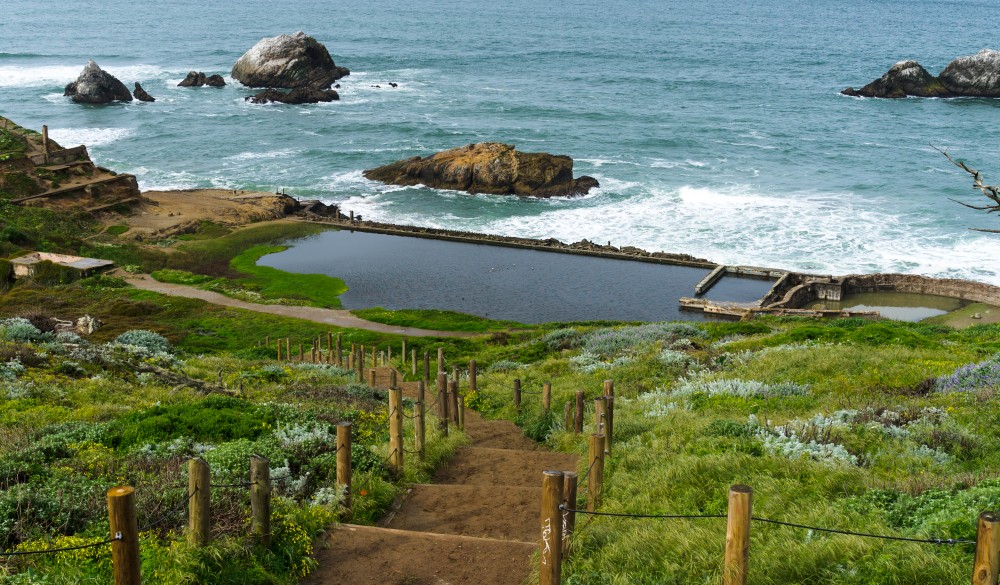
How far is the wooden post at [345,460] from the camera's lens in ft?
38.7

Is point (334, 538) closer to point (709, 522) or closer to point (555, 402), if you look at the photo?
point (709, 522)

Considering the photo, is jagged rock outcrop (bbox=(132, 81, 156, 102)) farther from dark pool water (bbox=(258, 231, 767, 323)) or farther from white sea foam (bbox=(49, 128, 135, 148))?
dark pool water (bbox=(258, 231, 767, 323))

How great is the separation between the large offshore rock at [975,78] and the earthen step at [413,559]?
448 ft

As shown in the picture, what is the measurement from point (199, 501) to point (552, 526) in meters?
3.63

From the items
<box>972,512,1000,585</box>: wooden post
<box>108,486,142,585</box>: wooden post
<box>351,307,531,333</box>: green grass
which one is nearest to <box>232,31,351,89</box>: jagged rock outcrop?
<box>351,307,531,333</box>: green grass

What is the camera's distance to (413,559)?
34.3 feet

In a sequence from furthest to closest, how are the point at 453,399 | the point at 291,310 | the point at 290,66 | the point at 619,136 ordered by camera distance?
1. the point at 290,66
2. the point at 619,136
3. the point at 291,310
4. the point at 453,399

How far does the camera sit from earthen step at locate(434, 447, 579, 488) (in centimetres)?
1476

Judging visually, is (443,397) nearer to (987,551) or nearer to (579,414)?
(579,414)

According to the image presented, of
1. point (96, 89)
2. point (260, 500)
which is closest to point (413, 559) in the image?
point (260, 500)

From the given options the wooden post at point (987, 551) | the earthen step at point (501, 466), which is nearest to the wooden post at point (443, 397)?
the earthen step at point (501, 466)

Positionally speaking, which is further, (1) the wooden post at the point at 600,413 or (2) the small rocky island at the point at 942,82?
(2) the small rocky island at the point at 942,82

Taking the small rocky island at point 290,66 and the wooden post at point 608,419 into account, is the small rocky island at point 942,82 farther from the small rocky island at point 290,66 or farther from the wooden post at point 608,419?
the wooden post at point 608,419

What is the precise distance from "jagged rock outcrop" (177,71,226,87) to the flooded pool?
10545 centimetres
